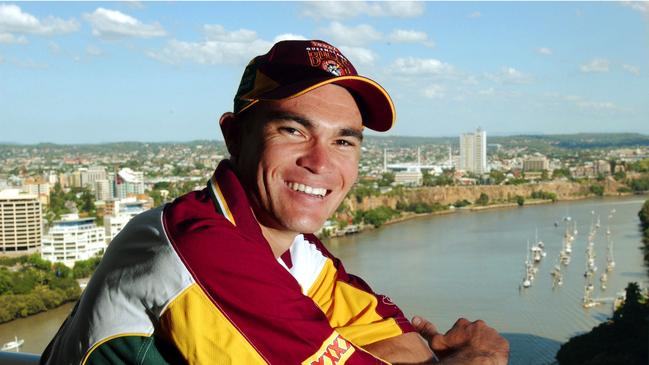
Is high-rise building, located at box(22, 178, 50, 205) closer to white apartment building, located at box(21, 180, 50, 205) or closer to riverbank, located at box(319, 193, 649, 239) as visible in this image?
white apartment building, located at box(21, 180, 50, 205)

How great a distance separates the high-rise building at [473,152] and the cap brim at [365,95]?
Result: 23758 mm

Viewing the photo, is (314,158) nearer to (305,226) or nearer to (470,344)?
(305,226)

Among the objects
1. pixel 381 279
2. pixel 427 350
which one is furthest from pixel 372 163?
pixel 427 350

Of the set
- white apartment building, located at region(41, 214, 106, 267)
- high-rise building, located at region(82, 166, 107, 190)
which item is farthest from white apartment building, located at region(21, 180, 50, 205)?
white apartment building, located at region(41, 214, 106, 267)

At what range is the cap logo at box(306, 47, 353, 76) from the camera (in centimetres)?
47

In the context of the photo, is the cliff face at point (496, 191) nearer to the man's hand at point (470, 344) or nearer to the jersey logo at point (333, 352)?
the man's hand at point (470, 344)

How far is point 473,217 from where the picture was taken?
50.4 feet

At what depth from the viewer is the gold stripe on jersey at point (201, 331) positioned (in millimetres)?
374

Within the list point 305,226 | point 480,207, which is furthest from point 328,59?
point 480,207

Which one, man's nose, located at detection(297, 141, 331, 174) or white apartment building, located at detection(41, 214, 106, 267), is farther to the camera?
white apartment building, located at detection(41, 214, 106, 267)

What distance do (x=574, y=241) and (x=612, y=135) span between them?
17.9 m

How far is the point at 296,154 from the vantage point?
477 millimetres

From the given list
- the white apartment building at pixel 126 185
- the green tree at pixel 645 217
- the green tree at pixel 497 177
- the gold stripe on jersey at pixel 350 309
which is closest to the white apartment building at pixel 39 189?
the white apartment building at pixel 126 185

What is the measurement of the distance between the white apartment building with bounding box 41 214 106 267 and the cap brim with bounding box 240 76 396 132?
868 centimetres
